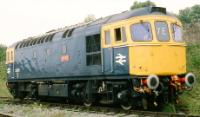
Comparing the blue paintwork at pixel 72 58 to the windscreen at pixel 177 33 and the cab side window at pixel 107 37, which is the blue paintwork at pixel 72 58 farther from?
the windscreen at pixel 177 33

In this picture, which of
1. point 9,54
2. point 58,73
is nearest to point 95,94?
point 58,73

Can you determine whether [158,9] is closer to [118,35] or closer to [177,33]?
[177,33]

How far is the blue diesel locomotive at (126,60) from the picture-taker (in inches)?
551

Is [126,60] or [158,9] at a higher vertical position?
[158,9]

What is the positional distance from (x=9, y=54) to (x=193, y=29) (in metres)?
10.5

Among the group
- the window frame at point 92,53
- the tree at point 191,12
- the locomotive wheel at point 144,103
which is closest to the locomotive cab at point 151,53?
the locomotive wheel at point 144,103

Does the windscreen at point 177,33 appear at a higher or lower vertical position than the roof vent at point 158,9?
lower

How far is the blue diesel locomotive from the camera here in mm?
13992

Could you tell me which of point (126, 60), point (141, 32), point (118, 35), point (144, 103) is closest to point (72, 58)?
point (118, 35)

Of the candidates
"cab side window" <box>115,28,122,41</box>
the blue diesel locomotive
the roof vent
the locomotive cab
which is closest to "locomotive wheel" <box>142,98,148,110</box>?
the blue diesel locomotive

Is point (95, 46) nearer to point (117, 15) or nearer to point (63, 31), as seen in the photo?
point (117, 15)

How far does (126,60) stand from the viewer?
1420 cm

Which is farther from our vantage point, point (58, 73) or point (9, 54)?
point (9, 54)

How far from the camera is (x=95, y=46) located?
1606 cm
